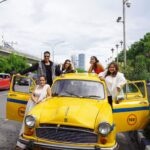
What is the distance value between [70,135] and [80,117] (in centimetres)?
39

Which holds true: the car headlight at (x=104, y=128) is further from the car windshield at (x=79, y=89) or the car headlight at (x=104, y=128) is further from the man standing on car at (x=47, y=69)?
the man standing on car at (x=47, y=69)

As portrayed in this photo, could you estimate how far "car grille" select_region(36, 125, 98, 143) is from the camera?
6668 millimetres

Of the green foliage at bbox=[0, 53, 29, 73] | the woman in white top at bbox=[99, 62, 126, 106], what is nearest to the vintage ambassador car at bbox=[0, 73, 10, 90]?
the woman in white top at bbox=[99, 62, 126, 106]

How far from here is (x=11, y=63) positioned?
223 feet

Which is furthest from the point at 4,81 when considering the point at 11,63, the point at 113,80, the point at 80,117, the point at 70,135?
the point at 11,63

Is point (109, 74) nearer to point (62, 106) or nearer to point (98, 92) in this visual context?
point (98, 92)

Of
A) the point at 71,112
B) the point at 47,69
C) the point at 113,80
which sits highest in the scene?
the point at 47,69

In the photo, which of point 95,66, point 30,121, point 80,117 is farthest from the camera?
point 95,66

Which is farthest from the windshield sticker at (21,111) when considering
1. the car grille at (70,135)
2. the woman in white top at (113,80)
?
the car grille at (70,135)

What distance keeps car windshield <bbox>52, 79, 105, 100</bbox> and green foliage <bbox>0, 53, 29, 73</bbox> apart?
53.9 metres

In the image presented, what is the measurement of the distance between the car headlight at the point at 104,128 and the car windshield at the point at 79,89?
1.40m

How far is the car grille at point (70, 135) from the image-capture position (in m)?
6.67

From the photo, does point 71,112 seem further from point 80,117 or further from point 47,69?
point 47,69

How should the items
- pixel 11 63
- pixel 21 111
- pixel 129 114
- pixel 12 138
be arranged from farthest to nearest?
pixel 11 63 < pixel 12 138 < pixel 21 111 < pixel 129 114
